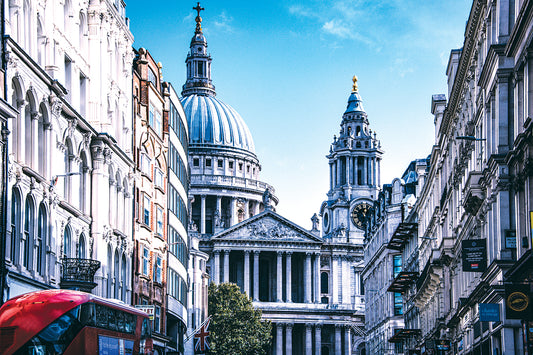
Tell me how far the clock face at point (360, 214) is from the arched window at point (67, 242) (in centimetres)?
13633

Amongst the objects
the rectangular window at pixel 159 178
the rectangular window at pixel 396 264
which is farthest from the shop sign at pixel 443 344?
the rectangular window at pixel 396 264

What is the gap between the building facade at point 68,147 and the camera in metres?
46.6

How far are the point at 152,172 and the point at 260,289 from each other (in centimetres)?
11958

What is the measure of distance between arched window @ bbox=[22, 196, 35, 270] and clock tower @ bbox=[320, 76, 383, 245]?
14259 centimetres

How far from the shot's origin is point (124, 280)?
6588 centimetres

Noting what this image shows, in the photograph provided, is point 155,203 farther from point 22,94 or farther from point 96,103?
point 22,94

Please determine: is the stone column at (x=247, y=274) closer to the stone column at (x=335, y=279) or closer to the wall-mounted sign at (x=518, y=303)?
the stone column at (x=335, y=279)

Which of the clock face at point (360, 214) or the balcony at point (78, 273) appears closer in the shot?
the balcony at point (78, 273)

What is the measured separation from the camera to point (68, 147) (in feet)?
182

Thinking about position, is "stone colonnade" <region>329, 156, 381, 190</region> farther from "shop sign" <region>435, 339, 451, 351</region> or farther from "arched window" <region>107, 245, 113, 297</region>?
"arched window" <region>107, 245, 113, 297</region>

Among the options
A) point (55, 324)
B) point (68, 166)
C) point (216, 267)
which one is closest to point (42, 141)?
point (68, 166)

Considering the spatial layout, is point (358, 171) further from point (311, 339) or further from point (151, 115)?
point (151, 115)

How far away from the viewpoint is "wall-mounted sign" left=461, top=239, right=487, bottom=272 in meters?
50.3

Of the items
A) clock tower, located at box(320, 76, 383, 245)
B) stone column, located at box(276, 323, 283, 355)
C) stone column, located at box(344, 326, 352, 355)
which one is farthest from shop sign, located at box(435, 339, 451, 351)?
clock tower, located at box(320, 76, 383, 245)
